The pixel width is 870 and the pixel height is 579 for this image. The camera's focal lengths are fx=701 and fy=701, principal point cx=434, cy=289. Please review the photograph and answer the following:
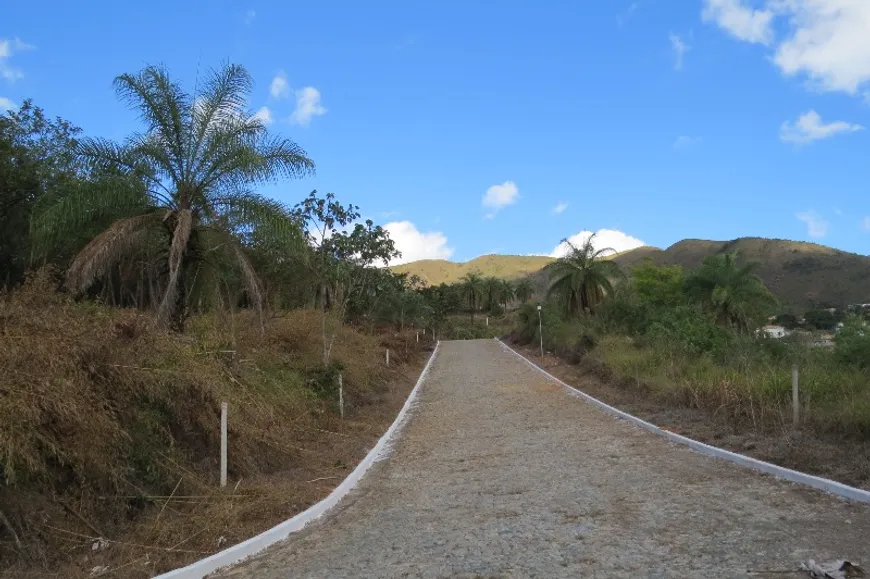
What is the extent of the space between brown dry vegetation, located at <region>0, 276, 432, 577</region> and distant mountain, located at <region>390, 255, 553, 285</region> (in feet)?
399

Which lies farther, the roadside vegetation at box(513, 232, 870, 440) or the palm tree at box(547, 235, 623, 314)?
the palm tree at box(547, 235, 623, 314)

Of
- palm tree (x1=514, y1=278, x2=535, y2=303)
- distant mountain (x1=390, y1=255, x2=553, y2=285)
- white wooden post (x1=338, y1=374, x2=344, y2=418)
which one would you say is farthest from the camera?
distant mountain (x1=390, y1=255, x2=553, y2=285)

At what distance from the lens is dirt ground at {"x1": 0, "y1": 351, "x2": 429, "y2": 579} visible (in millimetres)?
5598

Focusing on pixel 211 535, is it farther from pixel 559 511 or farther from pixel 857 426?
pixel 857 426

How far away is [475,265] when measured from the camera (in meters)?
150

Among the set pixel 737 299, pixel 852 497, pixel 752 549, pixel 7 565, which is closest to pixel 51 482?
pixel 7 565

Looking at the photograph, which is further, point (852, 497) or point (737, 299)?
point (737, 299)

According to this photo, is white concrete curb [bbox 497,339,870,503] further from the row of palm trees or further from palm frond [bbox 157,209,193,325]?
the row of palm trees

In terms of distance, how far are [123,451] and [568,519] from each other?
4408mm

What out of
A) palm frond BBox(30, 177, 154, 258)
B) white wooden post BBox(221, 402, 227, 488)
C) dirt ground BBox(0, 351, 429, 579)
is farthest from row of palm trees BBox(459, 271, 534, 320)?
white wooden post BBox(221, 402, 227, 488)

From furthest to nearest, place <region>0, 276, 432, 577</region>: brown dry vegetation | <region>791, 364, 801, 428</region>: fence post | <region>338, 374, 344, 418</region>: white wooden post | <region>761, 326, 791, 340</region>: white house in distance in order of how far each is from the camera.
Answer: <region>761, 326, 791, 340</region>: white house in distance, <region>338, 374, 344, 418</region>: white wooden post, <region>791, 364, 801, 428</region>: fence post, <region>0, 276, 432, 577</region>: brown dry vegetation

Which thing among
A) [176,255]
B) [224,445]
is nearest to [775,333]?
[176,255]

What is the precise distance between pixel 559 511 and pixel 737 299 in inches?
1037

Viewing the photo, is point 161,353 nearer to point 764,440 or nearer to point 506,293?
point 764,440
